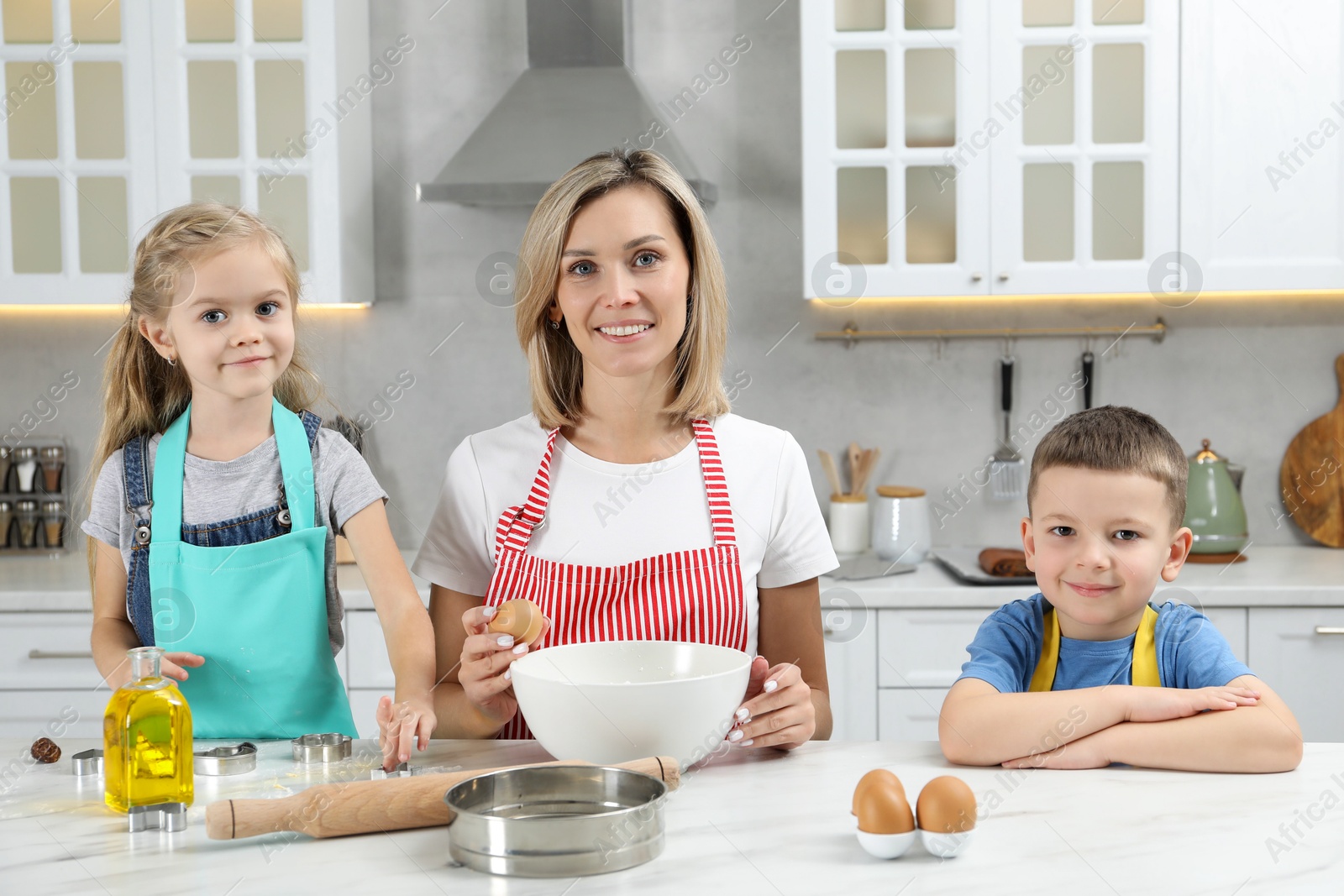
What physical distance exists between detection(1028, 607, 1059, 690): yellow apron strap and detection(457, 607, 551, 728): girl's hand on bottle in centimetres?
52

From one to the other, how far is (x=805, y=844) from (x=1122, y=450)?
1.85ft

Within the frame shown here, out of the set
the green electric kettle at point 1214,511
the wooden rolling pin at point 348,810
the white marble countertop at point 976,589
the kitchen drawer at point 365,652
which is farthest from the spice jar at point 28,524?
the green electric kettle at point 1214,511

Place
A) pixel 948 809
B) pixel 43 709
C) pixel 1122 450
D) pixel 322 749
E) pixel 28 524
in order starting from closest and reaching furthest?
pixel 948 809 < pixel 322 749 < pixel 1122 450 < pixel 43 709 < pixel 28 524

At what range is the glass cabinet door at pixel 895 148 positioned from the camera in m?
2.44

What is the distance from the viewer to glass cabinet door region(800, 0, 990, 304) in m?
2.44

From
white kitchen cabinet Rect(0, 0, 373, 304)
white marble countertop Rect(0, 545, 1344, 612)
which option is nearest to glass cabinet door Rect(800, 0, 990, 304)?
white marble countertop Rect(0, 545, 1344, 612)

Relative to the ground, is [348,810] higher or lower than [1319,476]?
A: lower

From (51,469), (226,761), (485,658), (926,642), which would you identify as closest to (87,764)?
(226,761)

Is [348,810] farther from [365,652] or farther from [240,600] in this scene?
[365,652]

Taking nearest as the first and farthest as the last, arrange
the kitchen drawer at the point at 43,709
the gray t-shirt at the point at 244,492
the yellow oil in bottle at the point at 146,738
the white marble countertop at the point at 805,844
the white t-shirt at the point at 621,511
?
the white marble countertop at the point at 805,844, the yellow oil in bottle at the point at 146,738, the gray t-shirt at the point at 244,492, the white t-shirt at the point at 621,511, the kitchen drawer at the point at 43,709

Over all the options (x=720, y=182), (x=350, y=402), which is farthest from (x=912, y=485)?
(x=350, y=402)

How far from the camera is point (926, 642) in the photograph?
2318mm

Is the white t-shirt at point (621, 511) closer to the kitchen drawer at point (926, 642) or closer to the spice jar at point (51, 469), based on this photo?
the kitchen drawer at point (926, 642)

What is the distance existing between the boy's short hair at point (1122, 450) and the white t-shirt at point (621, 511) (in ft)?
1.02
